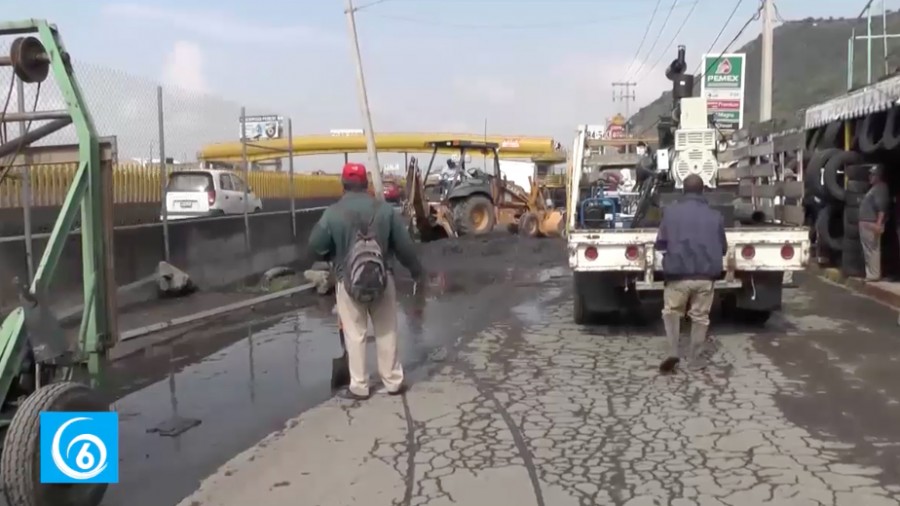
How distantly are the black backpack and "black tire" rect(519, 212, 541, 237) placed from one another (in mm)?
15207

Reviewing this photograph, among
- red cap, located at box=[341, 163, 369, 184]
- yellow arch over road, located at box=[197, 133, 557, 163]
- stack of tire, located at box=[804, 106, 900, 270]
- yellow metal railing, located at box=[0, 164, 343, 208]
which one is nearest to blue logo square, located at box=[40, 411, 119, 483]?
yellow metal railing, located at box=[0, 164, 343, 208]

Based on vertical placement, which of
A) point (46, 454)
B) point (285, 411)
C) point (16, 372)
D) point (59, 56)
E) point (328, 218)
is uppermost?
point (59, 56)

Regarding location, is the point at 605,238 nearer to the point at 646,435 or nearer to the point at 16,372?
the point at 646,435

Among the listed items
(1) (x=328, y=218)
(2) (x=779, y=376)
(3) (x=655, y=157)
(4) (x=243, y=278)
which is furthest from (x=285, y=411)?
(4) (x=243, y=278)

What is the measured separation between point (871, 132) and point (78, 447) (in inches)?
446

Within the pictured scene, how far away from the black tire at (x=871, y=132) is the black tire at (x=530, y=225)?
32.7 feet

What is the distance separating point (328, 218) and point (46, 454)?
3.11m

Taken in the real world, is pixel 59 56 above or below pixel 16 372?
above

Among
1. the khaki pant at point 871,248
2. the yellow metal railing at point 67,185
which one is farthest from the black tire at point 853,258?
the yellow metal railing at point 67,185

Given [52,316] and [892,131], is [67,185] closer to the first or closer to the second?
[52,316]

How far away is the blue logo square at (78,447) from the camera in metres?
4.45

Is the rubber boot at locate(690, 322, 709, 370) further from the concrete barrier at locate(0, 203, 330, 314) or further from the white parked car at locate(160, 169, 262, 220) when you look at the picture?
the white parked car at locate(160, 169, 262, 220)

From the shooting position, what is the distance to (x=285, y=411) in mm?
7094

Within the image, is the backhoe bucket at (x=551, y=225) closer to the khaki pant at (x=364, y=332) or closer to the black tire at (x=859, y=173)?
the black tire at (x=859, y=173)
